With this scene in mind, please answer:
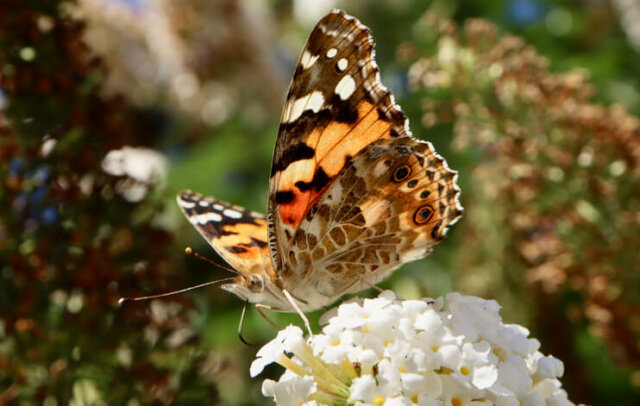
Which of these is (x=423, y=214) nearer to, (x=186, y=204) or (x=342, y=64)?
(x=342, y=64)

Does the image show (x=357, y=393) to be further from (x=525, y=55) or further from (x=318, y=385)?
(x=525, y=55)

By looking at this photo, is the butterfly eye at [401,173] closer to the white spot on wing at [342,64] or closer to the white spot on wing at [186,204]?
the white spot on wing at [342,64]

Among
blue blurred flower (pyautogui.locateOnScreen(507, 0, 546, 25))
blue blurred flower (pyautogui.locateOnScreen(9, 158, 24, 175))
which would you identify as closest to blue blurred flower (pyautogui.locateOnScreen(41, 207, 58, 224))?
blue blurred flower (pyautogui.locateOnScreen(9, 158, 24, 175))

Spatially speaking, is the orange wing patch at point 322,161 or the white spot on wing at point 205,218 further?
the white spot on wing at point 205,218

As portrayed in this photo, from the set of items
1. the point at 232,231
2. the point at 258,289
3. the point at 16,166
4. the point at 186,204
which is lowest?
the point at 258,289

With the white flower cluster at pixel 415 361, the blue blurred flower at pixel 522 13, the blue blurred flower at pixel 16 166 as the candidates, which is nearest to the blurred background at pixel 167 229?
the blue blurred flower at pixel 16 166

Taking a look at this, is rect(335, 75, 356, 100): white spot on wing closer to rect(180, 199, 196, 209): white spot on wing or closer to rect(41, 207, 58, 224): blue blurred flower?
rect(180, 199, 196, 209): white spot on wing

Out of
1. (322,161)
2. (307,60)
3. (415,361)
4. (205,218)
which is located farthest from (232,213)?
(415,361)
